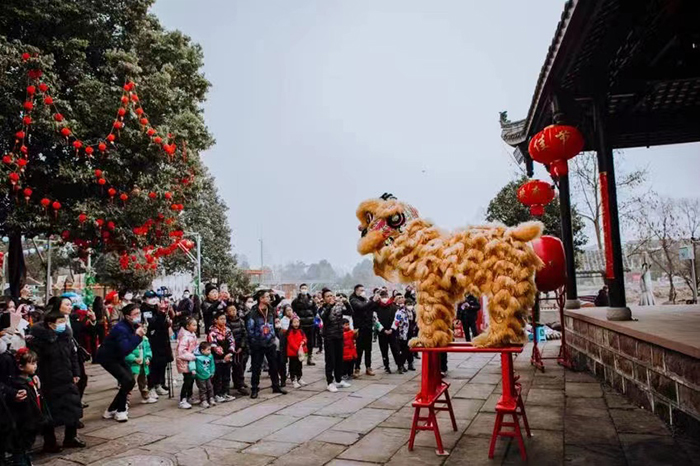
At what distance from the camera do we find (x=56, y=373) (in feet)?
16.1

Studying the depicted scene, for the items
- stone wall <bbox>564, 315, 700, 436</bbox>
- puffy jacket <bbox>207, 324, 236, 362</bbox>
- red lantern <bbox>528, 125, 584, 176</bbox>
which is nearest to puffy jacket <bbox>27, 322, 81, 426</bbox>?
puffy jacket <bbox>207, 324, 236, 362</bbox>

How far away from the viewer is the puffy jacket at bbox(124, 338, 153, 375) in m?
6.42

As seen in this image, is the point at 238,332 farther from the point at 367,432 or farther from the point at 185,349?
the point at 367,432

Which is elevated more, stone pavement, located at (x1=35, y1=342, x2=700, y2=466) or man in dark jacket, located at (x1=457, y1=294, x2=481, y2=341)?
man in dark jacket, located at (x1=457, y1=294, x2=481, y2=341)

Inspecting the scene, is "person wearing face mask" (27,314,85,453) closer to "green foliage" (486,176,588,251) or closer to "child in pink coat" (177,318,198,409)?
"child in pink coat" (177,318,198,409)

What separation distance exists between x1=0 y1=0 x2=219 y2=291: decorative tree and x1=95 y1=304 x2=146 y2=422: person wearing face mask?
4.51 meters

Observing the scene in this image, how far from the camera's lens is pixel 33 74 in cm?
902

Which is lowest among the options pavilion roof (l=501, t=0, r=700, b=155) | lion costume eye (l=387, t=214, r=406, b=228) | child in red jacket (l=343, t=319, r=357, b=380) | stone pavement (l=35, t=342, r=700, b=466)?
stone pavement (l=35, t=342, r=700, b=466)

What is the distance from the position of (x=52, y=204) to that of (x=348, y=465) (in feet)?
29.5

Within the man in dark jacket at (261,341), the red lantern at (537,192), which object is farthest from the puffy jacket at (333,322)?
the red lantern at (537,192)

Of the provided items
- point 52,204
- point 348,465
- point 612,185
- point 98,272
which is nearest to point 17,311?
point 52,204

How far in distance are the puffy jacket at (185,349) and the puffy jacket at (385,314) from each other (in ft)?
11.2

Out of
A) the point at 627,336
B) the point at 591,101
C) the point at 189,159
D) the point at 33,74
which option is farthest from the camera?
the point at 189,159

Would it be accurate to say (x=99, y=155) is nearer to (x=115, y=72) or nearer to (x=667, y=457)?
(x=115, y=72)
